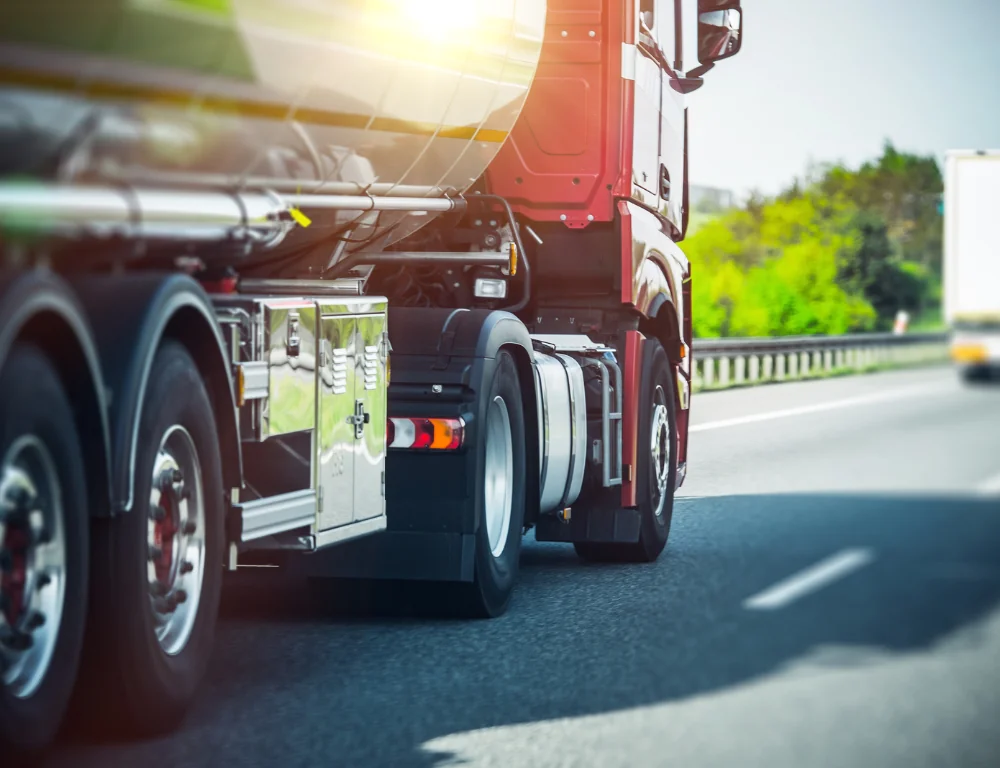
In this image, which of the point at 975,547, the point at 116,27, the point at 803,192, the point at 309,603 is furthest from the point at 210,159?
the point at 975,547

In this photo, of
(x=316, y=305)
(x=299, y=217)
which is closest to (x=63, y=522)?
(x=299, y=217)

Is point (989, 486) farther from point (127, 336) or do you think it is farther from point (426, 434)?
point (426, 434)

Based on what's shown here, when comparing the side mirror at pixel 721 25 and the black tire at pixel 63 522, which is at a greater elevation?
the side mirror at pixel 721 25

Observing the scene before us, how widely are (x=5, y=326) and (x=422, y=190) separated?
4301 millimetres

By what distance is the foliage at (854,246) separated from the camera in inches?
71.9

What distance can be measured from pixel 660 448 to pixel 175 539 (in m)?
5.70

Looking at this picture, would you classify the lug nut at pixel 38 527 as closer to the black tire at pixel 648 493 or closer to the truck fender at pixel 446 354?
the truck fender at pixel 446 354

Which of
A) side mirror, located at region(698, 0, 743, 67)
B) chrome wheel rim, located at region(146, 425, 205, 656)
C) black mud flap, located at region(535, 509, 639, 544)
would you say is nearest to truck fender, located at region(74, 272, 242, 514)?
chrome wheel rim, located at region(146, 425, 205, 656)

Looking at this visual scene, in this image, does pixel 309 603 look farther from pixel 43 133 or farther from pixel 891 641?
pixel 891 641

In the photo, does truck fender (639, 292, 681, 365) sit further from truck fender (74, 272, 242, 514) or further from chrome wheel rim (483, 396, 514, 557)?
truck fender (74, 272, 242, 514)

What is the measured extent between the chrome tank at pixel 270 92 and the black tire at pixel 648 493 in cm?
212

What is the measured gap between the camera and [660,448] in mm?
10844

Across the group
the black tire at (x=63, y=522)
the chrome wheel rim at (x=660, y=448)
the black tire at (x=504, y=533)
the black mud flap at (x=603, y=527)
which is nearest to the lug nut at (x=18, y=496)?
the black tire at (x=63, y=522)

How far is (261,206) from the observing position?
232 inches
